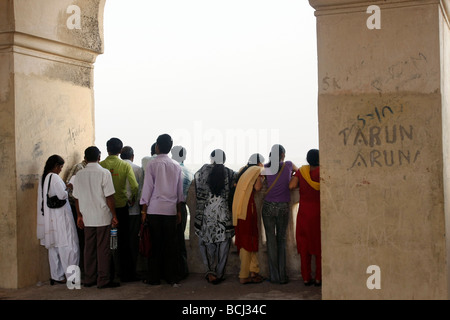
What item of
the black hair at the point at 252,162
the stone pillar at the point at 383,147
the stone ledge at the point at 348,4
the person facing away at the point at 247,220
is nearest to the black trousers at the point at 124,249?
the person facing away at the point at 247,220

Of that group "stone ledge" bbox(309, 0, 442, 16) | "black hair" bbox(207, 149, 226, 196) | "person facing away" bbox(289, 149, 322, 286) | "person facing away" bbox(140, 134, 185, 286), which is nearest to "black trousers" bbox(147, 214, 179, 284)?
"person facing away" bbox(140, 134, 185, 286)

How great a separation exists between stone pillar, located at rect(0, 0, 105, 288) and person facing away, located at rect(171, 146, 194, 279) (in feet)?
4.73

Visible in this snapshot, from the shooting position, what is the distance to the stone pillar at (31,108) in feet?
22.0

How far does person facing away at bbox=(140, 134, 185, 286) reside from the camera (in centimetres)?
666

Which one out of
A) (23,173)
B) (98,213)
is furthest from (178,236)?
(23,173)

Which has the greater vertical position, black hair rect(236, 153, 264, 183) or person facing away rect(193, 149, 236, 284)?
black hair rect(236, 153, 264, 183)

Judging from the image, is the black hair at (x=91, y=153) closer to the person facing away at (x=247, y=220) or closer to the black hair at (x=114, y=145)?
the black hair at (x=114, y=145)

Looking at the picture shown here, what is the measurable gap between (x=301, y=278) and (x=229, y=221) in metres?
1.09

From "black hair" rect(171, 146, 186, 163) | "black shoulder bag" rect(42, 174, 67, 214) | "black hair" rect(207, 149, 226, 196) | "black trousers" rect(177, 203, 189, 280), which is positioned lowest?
"black trousers" rect(177, 203, 189, 280)

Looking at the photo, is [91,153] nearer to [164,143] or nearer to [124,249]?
[164,143]

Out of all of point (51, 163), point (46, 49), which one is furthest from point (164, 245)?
point (46, 49)

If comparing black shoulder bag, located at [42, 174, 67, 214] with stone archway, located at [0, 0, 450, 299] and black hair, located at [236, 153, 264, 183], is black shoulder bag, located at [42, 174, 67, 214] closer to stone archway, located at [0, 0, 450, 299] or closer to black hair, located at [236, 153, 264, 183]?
black hair, located at [236, 153, 264, 183]

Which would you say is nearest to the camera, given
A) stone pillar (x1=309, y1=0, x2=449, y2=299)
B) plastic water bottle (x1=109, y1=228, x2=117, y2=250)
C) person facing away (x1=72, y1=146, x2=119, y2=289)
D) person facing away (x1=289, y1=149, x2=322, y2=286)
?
stone pillar (x1=309, y1=0, x2=449, y2=299)
